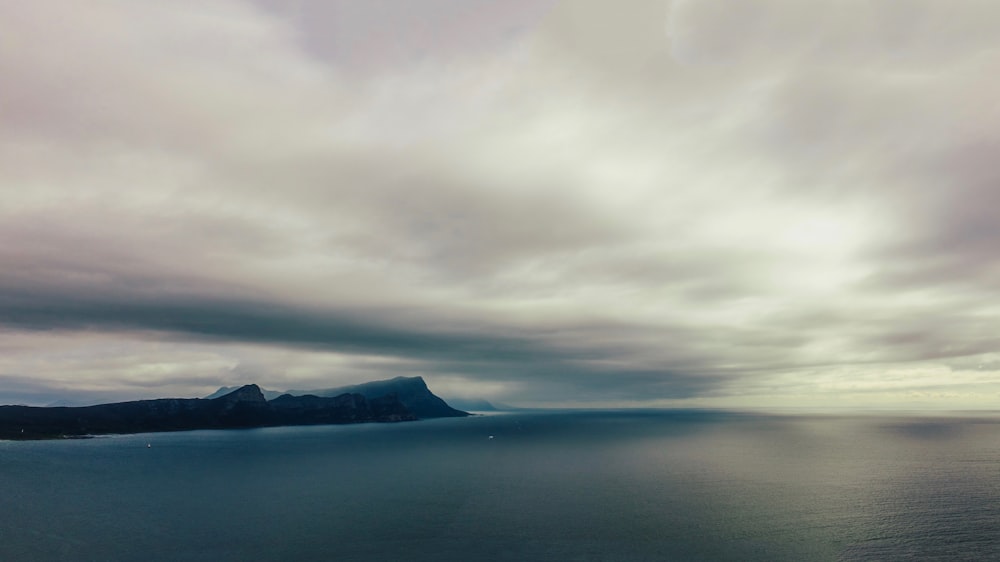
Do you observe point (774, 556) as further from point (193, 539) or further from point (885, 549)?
point (193, 539)

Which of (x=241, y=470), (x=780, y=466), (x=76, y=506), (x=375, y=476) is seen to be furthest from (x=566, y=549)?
→ (x=241, y=470)

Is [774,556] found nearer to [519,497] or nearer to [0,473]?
[519,497]

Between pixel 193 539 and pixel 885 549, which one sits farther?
pixel 193 539

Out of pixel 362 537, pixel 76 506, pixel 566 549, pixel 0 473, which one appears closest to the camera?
pixel 566 549

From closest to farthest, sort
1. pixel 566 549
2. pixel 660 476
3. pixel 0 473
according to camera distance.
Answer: pixel 566 549, pixel 660 476, pixel 0 473

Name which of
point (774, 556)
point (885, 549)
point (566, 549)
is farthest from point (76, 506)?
point (885, 549)

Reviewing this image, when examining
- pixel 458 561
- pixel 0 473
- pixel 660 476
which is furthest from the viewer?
pixel 0 473

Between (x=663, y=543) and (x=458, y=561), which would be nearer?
(x=458, y=561)

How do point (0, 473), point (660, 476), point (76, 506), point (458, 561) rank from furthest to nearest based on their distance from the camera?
1. point (0, 473)
2. point (660, 476)
3. point (76, 506)
4. point (458, 561)
